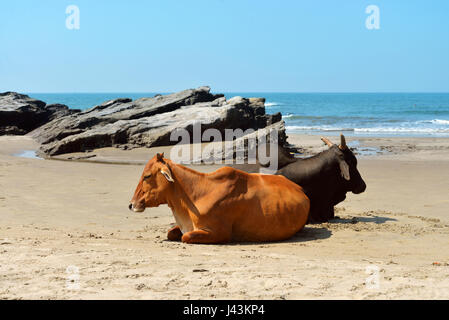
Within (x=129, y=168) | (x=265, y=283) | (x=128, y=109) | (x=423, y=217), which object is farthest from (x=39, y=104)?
(x=265, y=283)

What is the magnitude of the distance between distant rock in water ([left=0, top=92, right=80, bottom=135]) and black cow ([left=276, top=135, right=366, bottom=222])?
26.1 metres

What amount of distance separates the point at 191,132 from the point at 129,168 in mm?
5422

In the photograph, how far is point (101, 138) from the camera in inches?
905

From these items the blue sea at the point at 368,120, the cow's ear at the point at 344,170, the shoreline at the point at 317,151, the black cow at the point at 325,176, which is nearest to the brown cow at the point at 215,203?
the black cow at the point at 325,176

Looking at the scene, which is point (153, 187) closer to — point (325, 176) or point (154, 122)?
point (325, 176)

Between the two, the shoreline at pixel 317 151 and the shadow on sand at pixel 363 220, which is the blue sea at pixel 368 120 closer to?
the shoreline at pixel 317 151

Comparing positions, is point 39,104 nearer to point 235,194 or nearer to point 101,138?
point 101,138

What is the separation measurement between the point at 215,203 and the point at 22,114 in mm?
29751

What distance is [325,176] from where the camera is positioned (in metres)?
9.35

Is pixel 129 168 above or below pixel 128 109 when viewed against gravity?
below

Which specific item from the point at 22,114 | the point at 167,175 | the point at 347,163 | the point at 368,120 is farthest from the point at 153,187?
the point at 368,120

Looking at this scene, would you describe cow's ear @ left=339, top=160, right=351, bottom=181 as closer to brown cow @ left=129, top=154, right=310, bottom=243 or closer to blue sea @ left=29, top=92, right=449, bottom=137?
brown cow @ left=129, top=154, right=310, bottom=243

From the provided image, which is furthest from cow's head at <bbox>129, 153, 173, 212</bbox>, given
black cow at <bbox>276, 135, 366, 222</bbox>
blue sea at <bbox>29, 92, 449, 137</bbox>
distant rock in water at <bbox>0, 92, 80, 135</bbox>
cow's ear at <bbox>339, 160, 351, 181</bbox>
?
blue sea at <bbox>29, 92, 449, 137</bbox>

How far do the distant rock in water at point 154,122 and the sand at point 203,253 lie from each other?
28.7 ft
